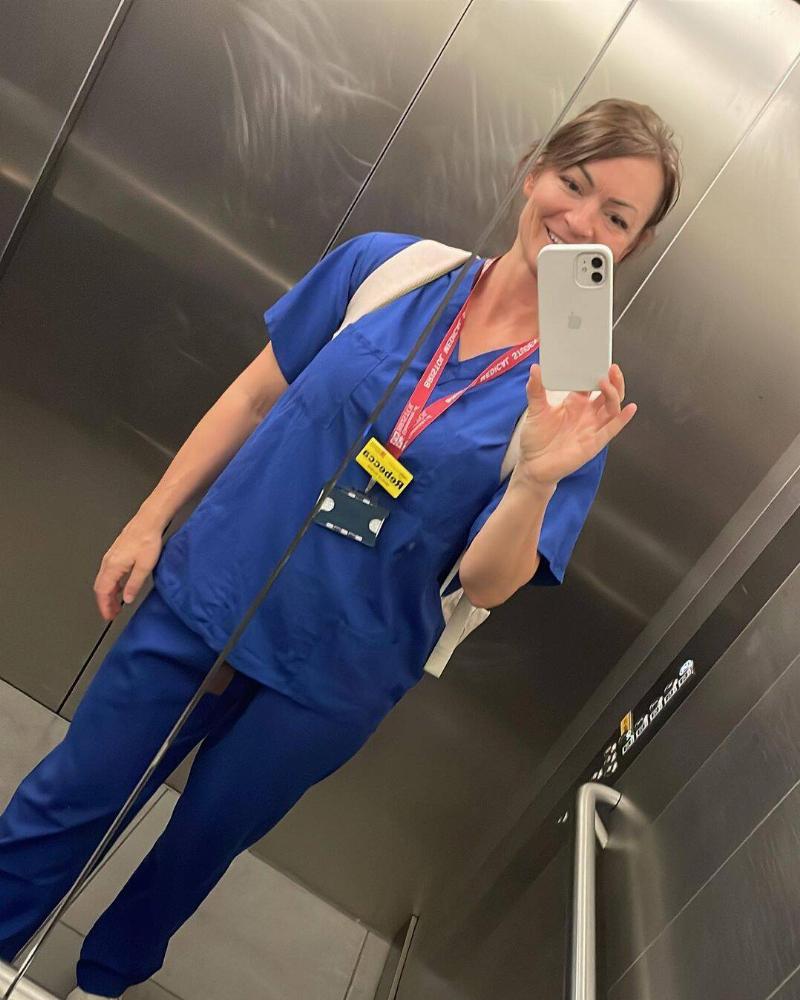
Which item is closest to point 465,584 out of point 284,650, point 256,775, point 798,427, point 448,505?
point 448,505

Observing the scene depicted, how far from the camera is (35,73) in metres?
1.83

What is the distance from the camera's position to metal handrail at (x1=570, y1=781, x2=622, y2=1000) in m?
1.13

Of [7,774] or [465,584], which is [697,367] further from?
[7,774]

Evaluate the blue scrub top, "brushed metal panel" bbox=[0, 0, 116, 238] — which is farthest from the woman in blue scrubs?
"brushed metal panel" bbox=[0, 0, 116, 238]

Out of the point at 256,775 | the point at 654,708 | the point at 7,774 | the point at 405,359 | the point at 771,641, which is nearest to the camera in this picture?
the point at 405,359

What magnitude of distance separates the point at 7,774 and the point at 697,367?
130cm

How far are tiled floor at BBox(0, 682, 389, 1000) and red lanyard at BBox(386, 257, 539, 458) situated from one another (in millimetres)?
502

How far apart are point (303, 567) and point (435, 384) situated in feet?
0.77

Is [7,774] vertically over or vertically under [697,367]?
under

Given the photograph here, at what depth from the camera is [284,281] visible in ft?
5.99

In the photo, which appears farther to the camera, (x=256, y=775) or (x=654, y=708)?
(x=654, y=708)

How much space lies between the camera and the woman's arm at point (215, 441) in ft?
3.69

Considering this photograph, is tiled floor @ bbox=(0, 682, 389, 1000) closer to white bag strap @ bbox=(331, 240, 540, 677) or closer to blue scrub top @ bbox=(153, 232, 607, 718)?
blue scrub top @ bbox=(153, 232, 607, 718)

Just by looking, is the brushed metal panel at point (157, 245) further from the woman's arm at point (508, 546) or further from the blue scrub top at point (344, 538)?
the woman's arm at point (508, 546)
